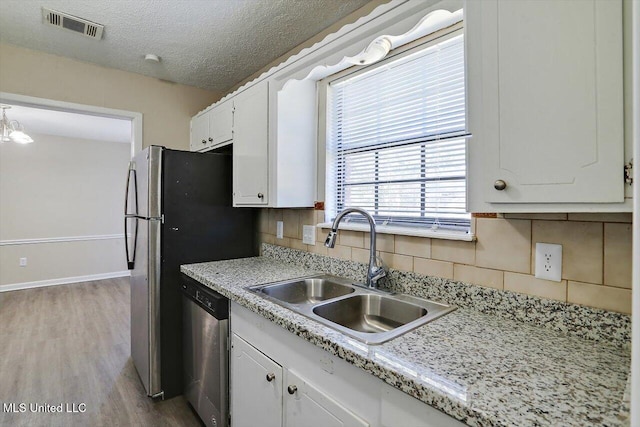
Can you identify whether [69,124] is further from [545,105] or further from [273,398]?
[545,105]

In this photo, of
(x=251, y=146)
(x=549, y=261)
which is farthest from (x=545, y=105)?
(x=251, y=146)

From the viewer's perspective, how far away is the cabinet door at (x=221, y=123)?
234cm

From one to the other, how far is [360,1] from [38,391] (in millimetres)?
3302

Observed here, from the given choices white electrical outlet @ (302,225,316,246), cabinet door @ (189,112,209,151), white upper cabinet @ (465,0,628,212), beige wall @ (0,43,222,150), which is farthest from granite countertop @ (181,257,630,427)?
beige wall @ (0,43,222,150)

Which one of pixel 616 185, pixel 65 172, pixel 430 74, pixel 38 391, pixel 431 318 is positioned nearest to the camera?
pixel 616 185

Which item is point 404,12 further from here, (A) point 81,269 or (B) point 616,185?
(A) point 81,269

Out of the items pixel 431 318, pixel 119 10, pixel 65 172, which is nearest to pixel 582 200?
pixel 431 318

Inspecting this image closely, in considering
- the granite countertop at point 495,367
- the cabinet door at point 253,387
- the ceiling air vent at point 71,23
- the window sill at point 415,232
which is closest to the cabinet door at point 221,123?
the ceiling air vent at point 71,23

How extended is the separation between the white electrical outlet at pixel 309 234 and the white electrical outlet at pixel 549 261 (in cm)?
124

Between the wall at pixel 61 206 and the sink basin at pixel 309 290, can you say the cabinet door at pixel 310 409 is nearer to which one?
the sink basin at pixel 309 290

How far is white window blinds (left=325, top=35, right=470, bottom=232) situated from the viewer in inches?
56.0

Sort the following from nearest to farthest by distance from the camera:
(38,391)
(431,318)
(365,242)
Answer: (431,318) < (365,242) < (38,391)

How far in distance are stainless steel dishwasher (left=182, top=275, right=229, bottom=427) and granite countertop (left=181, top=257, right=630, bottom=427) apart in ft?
1.77

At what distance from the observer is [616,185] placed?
28.9 inches
